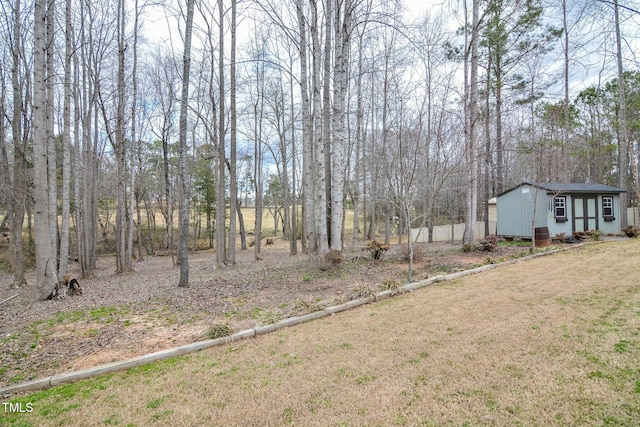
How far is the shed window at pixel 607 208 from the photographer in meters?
Result: 13.2

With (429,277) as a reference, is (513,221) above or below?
above

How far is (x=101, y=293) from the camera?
7.00 m

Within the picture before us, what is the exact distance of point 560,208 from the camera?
12391mm

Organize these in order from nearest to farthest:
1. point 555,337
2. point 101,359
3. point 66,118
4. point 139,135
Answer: point 555,337
point 101,359
point 66,118
point 139,135

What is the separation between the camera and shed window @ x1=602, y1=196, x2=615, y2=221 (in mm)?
13203

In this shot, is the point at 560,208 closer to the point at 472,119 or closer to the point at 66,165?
the point at 472,119

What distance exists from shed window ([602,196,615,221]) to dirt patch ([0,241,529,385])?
9879 mm

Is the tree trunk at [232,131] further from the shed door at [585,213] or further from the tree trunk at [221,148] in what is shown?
the shed door at [585,213]

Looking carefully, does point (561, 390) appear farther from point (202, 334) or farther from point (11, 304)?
point (11, 304)

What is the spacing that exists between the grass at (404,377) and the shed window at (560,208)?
9.79 m

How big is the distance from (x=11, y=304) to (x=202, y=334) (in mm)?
5185

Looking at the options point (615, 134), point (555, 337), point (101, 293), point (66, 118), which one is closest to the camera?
point (555, 337)

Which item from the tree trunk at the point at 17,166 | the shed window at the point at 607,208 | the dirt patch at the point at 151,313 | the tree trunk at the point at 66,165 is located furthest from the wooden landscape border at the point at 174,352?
the shed window at the point at 607,208

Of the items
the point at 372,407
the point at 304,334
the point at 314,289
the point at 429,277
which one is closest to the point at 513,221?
the point at 429,277
